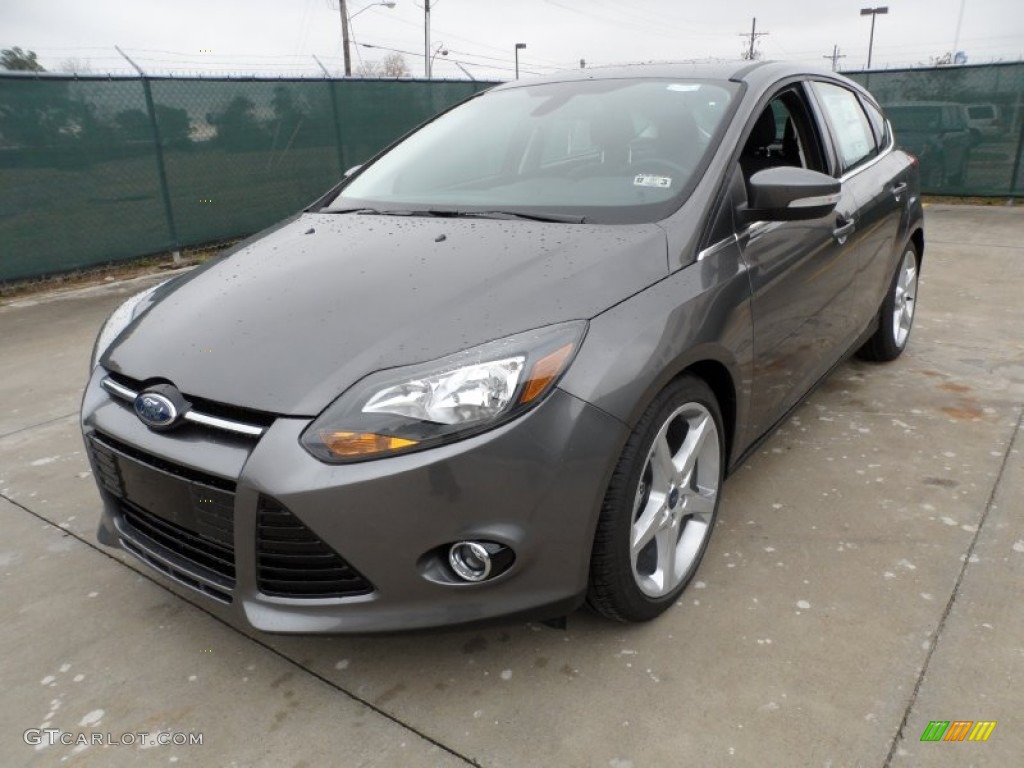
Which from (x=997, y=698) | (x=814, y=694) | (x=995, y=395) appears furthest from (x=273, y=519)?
(x=995, y=395)

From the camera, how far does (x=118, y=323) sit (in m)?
2.50

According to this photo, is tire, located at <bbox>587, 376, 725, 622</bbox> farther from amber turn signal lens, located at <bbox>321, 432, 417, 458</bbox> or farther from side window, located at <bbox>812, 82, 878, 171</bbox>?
side window, located at <bbox>812, 82, 878, 171</bbox>

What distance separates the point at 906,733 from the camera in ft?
6.04

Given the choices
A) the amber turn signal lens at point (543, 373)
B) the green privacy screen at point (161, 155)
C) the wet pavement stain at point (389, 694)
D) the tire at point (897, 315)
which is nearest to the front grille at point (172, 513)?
the wet pavement stain at point (389, 694)

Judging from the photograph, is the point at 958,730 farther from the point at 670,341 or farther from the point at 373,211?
the point at 373,211

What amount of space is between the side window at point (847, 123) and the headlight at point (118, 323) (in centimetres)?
274

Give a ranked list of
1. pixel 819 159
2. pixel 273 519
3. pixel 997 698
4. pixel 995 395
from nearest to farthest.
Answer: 1. pixel 273 519
2. pixel 997 698
3. pixel 819 159
4. pixel 995 395

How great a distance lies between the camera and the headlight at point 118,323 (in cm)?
239

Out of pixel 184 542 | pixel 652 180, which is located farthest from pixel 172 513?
pixel 652 180

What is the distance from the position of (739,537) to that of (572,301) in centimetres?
120

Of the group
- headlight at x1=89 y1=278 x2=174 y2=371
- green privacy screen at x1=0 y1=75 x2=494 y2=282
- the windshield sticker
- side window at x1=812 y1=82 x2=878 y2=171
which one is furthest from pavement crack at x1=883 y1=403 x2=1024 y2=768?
green privacy screen at x1=0 y1=75 x2=494 y2=282

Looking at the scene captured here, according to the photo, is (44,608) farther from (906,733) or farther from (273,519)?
(906,733)

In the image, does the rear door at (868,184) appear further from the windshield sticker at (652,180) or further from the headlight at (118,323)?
the headlight at (118,323)

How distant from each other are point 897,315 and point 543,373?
129 inches
